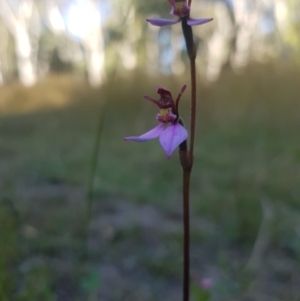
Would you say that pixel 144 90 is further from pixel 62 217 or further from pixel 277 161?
pixel 62 217

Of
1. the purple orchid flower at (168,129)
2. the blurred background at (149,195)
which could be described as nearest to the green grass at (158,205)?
the blurred background at (149,195)

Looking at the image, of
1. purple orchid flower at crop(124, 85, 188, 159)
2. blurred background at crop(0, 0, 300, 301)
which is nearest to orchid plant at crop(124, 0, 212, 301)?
purple orchid flower at crop(124, 85, 188, 159)

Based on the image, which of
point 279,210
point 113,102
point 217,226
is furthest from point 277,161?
point 113,102

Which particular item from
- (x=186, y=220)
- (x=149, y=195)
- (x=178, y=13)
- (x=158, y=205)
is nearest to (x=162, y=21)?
(x=178, y=13)

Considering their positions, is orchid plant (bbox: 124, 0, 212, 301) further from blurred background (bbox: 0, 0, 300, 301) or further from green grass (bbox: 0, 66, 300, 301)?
green grass (bbox: 0, 66, 300, 301)

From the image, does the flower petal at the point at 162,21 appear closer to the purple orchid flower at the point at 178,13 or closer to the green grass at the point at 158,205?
the purple orchid flower at the point at 178,13

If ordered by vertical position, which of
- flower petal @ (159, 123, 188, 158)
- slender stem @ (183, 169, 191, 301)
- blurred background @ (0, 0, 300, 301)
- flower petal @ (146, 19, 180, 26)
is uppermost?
flower petal @ (146, 19, 180, 26)

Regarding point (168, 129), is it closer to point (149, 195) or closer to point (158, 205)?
point (158, 205)
